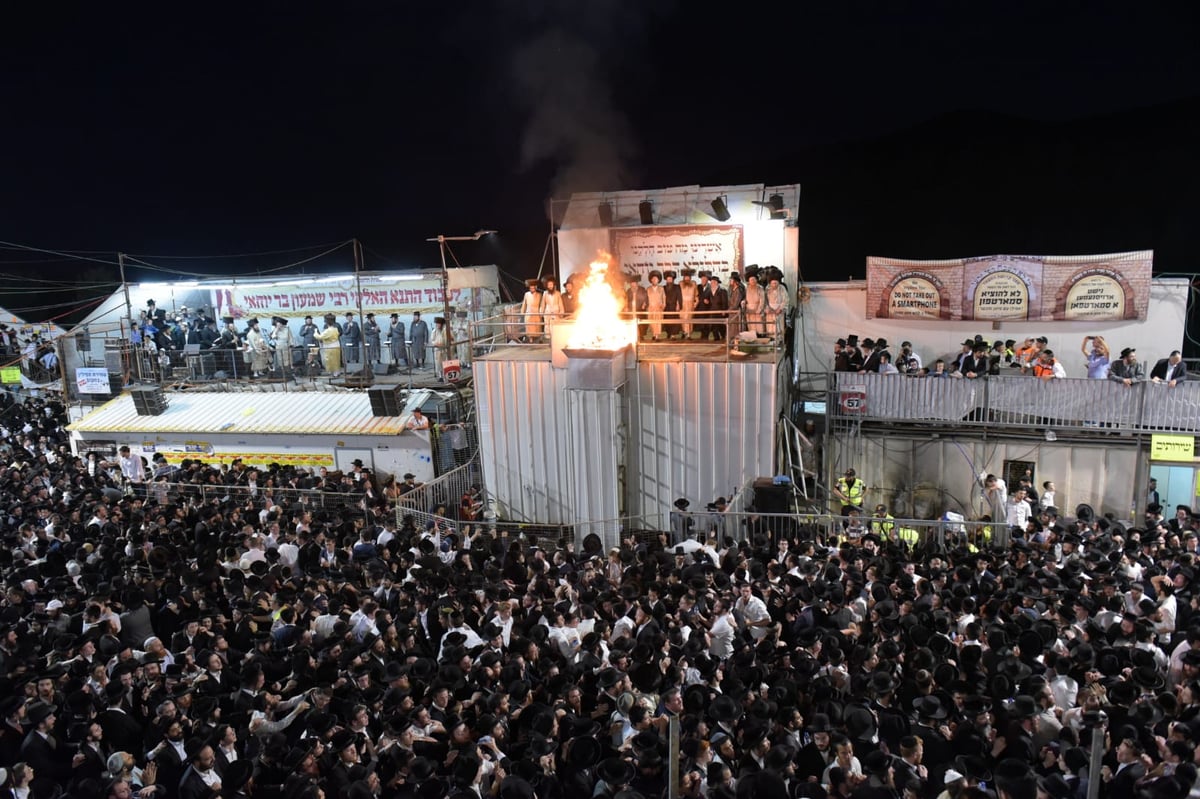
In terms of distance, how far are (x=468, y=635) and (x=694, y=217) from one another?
11.7m

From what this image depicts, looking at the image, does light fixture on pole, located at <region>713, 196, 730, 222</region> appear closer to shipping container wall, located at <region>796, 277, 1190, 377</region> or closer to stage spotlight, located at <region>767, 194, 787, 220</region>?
stage spotlight, located at <region>767, 194, 787, 220</region>

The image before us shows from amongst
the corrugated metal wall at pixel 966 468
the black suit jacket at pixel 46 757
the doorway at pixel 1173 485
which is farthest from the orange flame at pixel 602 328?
the doorway at pixel 1173 485

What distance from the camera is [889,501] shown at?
16141 millimetres

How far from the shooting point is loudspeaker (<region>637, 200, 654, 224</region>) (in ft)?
57.2

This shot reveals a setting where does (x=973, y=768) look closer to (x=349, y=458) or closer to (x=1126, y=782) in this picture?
(x=1126, y=782)

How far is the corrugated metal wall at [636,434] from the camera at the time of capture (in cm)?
1344

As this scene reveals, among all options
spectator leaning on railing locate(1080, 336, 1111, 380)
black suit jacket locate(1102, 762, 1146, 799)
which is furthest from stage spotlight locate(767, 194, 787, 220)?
black suit jacket locate(1102, 762, 1146, 799)

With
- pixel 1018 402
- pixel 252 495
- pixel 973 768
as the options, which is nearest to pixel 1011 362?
pixel 1018 402

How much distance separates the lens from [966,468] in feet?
50.7

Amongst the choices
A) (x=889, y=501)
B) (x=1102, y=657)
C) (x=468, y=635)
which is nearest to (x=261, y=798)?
(x=468, y=635)

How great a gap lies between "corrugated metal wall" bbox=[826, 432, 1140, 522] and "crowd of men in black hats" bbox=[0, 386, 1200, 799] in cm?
361

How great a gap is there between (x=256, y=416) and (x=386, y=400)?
3.77 meters

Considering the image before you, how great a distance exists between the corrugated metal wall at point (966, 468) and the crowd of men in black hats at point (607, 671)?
3609 millimetres

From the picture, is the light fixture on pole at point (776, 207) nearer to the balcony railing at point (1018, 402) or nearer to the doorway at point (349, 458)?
the balcony railing at point (1018, 402)
